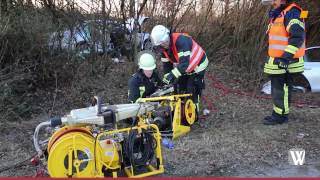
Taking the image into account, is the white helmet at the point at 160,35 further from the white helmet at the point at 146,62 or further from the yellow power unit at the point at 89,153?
the yellow power unit at the point at 89,153

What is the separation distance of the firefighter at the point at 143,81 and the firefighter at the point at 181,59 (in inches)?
9.4

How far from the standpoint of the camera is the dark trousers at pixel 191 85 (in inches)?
281

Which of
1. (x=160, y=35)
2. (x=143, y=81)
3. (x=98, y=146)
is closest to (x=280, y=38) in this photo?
(x=160, y=35)

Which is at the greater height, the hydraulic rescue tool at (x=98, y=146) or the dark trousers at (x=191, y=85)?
the dark trousers at (x=191, y=85)

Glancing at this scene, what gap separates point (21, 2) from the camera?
8984 millimetres

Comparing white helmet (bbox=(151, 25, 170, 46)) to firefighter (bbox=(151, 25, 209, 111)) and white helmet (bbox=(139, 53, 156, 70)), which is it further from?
white helmet (bbox=(139, 53, 156, 70))

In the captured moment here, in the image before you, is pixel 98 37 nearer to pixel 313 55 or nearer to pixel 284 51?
pixel 284 51

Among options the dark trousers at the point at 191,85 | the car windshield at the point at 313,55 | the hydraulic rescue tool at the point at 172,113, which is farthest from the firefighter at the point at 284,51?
the car windshield at the point at 313,55

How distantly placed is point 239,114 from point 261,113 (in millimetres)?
372

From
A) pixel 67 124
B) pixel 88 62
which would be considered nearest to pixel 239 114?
pixel 88 62

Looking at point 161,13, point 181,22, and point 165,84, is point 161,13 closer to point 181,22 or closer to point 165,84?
point 181,22

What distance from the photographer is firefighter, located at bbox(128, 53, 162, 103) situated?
6590 mm

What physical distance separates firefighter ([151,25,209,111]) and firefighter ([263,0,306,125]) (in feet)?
3.44

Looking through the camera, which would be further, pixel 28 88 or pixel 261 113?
pixel 28 88
